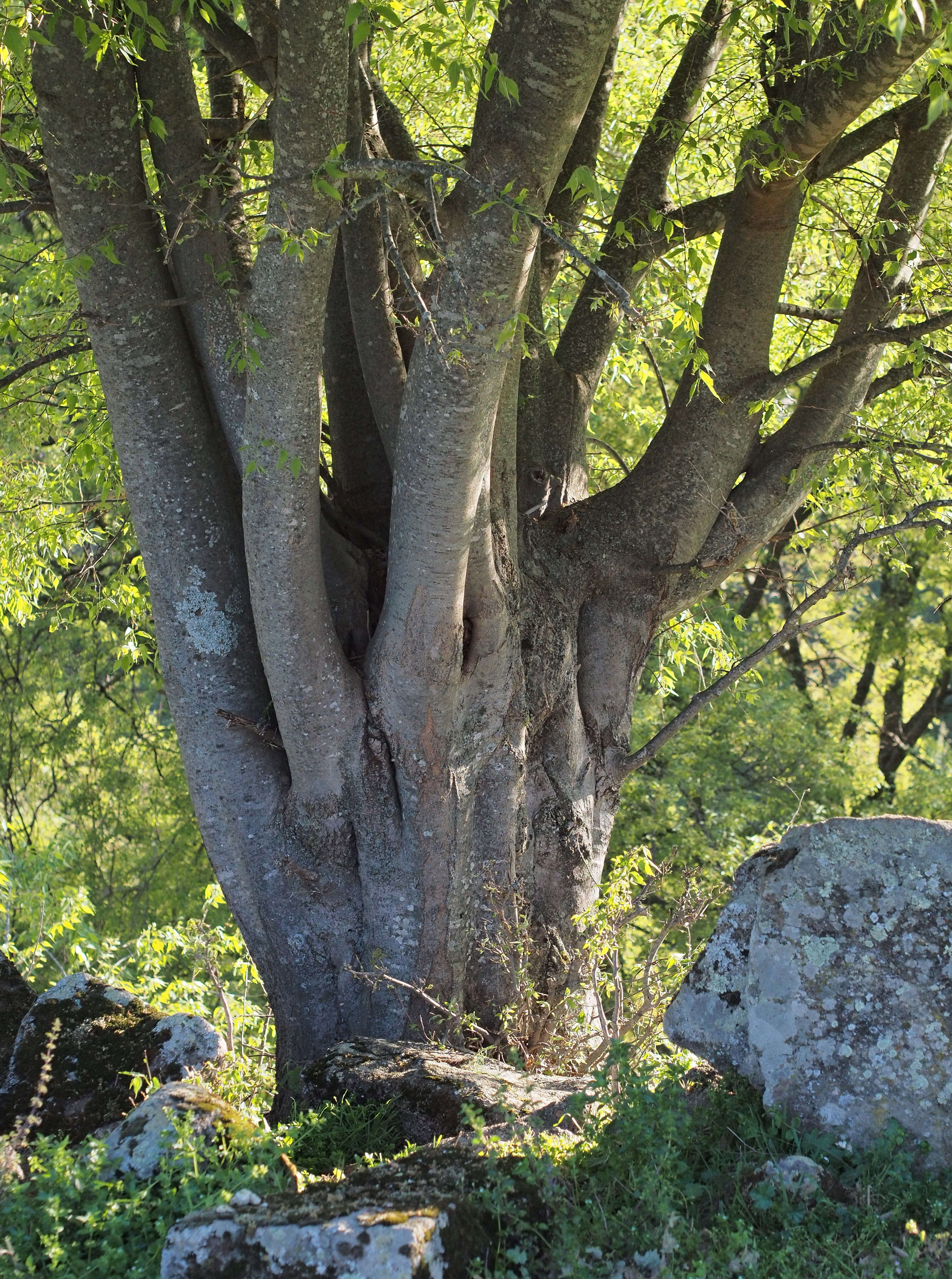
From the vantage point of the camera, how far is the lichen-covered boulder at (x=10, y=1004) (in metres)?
4.33

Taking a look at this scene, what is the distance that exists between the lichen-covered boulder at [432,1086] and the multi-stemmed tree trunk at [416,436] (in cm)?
55

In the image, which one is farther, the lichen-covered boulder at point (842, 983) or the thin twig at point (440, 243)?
the thin twig at point (440, 243)

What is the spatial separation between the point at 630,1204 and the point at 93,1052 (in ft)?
7.31

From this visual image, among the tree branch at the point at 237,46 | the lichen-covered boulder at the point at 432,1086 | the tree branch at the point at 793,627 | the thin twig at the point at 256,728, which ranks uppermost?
the tree branch at the point at 237,46

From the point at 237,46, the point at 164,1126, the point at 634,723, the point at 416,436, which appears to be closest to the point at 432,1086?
the point at 164,1126

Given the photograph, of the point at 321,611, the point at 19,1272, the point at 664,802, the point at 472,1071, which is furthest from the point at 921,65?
the point at 664,802

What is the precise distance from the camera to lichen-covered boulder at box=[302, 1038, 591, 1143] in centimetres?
366

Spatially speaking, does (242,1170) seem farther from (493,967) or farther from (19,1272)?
(493,967)

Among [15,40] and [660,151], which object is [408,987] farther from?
[660,151]

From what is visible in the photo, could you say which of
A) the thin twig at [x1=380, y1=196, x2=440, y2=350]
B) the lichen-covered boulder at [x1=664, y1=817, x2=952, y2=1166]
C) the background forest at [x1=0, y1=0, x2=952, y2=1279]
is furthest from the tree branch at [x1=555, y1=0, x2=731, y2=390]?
the lichen-covered boulder at [x1=664, y1=817, x2=952, y2=1166]

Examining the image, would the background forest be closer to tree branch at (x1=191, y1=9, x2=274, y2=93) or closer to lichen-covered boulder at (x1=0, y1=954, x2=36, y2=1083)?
tree branch at (x1=191, y1=9, x2=274, y2=93)

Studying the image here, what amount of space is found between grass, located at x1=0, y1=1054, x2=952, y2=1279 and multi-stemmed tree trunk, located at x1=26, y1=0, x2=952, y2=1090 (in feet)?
5.27

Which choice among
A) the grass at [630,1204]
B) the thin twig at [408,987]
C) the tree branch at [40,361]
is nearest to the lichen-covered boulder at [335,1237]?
the grass at [630,1204]

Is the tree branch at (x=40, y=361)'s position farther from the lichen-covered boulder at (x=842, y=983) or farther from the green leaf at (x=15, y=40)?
the lichen-covered boulder at (x=842, y=983)
